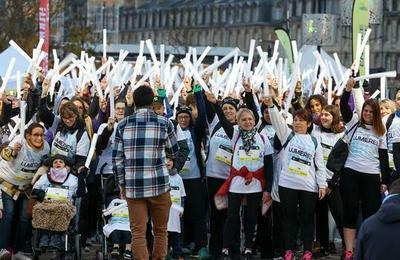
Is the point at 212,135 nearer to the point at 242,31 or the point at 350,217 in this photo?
the point at 350,217

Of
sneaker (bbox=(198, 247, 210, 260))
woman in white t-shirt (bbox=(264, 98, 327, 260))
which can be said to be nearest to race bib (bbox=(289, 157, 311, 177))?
woman in white t-shirt (bbox=(264, 98, 327, 260))

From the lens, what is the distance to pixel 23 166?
16.2 m

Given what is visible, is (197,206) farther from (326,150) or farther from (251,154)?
(326,150)

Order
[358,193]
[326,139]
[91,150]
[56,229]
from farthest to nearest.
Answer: [326,139] → [358,193] → [91,150] → [56,229]

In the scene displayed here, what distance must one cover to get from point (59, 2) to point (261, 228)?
167 ft

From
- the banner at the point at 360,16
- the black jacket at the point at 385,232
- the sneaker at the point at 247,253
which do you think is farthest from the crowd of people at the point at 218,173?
the banner at the point at 360,16

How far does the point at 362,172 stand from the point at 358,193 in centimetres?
24

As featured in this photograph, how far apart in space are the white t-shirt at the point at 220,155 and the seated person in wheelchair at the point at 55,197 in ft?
5.32

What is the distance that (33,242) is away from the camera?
53.1ft

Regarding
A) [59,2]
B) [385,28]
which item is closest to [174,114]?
[59,2]

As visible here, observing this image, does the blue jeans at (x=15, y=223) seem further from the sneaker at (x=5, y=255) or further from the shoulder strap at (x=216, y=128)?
the shoulder strap at (x=216, y=128)

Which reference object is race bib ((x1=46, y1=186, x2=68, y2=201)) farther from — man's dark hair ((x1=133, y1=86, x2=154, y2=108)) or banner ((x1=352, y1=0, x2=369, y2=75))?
banner ((x1=352, y1=0, x2=369, y2=75))

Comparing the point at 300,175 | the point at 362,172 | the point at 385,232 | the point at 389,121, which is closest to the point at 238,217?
the point at 300,175

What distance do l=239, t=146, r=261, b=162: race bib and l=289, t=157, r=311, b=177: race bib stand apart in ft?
1.34
